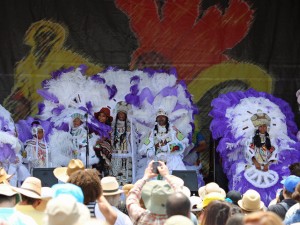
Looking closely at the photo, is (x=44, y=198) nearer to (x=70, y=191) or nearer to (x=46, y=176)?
(x=70, y=191)

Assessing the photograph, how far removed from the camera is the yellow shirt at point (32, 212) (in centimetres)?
529

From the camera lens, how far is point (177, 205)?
188 inches

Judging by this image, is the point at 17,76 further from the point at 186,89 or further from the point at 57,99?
the point at 186,89

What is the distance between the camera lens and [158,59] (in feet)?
41.7

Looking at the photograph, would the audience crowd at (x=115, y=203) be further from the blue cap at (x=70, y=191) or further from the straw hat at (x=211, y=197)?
the straw hat at (x=211, y=197)

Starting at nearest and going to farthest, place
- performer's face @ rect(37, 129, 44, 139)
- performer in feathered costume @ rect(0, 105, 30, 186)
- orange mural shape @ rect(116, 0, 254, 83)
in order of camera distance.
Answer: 1. performer in feathered costume @ rect(0, 105, 30, 186)
2. performer's face @ rect(37, 129, 44, 139)
3. orange mural shape @ rect(116, 0, 254, 83)

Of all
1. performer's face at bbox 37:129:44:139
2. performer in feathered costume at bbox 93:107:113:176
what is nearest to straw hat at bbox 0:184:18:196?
performer's face at bbox 37:129:44:139

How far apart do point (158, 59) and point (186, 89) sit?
3.01 ft

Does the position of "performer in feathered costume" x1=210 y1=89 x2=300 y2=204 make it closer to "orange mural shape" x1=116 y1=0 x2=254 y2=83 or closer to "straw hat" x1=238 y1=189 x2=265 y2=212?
"orange mural shape" x1=116 y1=0 x2=254 y2=83

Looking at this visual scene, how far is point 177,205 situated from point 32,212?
106 cm

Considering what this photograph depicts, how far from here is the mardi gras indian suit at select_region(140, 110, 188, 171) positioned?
11.3m

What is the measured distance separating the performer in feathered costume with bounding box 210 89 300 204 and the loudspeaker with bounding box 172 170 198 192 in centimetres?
80

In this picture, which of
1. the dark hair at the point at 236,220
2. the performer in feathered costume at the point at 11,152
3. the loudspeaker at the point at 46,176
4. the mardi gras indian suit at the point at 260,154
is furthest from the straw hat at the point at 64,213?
the mardi gras indian suit at the point at 260,154

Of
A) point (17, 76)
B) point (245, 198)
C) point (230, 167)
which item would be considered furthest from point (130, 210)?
point (17, 76)
